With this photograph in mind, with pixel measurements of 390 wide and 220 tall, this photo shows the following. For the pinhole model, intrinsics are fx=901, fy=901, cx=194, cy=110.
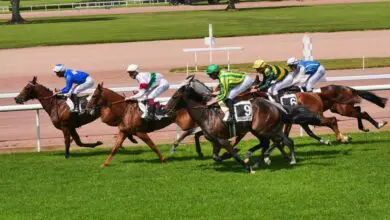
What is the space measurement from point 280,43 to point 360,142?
23681 millimetres

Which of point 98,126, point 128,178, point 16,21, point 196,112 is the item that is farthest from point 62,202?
point 16,21

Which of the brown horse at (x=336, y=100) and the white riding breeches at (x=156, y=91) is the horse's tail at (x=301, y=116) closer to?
the brown horse at (x=336, y=100)

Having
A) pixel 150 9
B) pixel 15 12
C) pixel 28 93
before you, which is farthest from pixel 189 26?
pixel 28 93

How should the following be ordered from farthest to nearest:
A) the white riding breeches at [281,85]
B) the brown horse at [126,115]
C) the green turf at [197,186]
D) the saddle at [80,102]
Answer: the saddle at [80,102], the white riding breeches at [281,85], the brown horse at [126,115], the green turf at [197,186]

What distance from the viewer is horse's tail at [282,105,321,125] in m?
14.1

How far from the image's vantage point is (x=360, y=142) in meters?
16.2

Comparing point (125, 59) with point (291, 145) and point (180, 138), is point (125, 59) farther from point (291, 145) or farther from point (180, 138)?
point (291, 145)

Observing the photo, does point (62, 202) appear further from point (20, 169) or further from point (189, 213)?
point (20, 169)

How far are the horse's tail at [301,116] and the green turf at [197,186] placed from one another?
0.62 m

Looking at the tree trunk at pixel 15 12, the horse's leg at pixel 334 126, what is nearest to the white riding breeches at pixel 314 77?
the horse's leg at pixel 334 126

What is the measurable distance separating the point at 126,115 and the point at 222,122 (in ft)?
7.15

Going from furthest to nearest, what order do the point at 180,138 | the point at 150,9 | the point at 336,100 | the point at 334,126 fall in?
the point at 150,9
the point at 336,100
the point at 334,126
the point at 180,138

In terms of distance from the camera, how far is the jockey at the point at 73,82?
16047 mm

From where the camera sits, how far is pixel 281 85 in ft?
51.2
